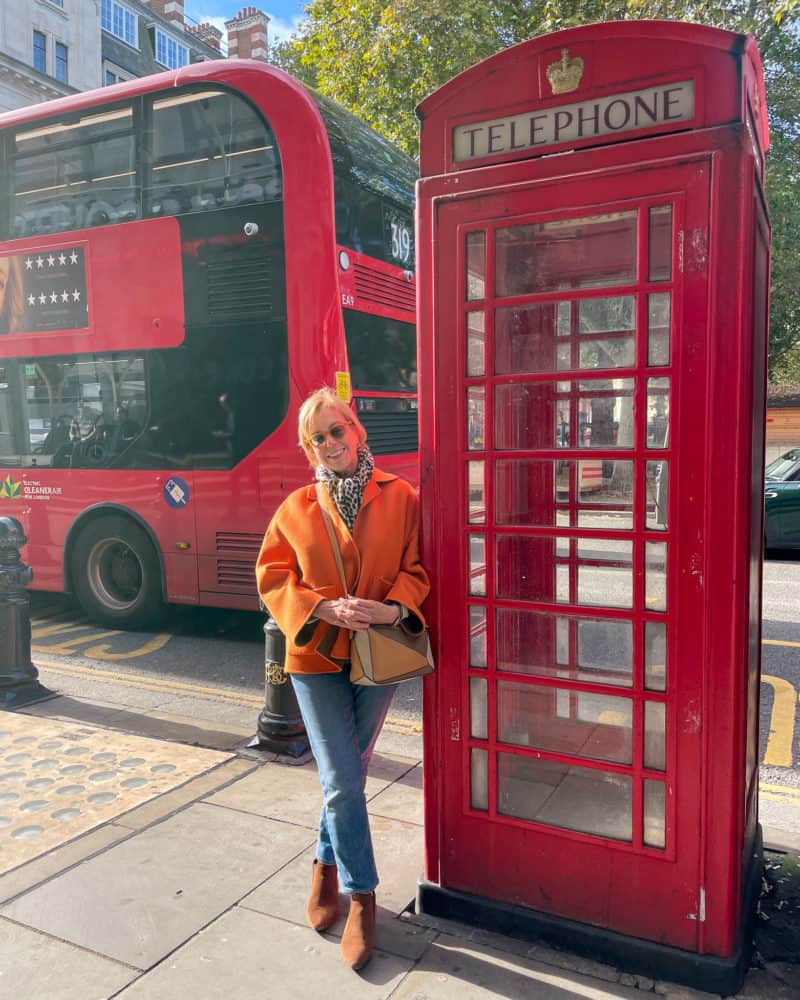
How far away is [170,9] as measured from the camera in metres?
39.4

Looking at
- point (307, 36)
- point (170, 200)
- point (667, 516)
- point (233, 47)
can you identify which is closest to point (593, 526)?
point (667, 516)

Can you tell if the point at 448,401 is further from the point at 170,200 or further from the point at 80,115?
the point at 80,115

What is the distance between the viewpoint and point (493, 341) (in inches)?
107

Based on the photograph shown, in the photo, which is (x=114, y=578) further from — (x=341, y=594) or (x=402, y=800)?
(x=341, y=594)

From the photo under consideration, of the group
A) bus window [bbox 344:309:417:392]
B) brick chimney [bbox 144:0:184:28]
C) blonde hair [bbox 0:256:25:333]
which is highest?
brick chimney [bbox 144:0:184:28]

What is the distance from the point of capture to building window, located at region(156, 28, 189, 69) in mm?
38312

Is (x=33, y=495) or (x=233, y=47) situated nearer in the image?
(x=33, y=495)

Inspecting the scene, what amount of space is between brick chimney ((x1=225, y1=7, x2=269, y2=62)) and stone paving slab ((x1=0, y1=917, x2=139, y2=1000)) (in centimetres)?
4020

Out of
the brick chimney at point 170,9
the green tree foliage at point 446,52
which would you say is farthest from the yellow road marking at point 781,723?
the brick chimney at point 170,9

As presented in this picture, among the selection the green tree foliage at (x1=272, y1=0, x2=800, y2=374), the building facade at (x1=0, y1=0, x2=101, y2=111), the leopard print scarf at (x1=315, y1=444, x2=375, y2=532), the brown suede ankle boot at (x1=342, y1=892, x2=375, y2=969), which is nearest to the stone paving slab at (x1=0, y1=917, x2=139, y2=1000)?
the brown suede ankle boot at (x1=342, y1=892, x2=375, y2=969)

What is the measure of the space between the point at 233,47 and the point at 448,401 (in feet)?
138

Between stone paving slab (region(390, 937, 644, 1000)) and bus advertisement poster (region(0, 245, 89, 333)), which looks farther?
bus advertisement poster (region(0, 245, 89, 333))

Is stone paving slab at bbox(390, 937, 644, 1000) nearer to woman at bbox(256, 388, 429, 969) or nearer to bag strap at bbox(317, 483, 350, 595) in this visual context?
woman at bbox(256, 388, 429, 969)

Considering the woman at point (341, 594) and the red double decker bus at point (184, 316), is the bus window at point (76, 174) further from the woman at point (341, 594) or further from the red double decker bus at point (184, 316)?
the woman at point (341, 594)
